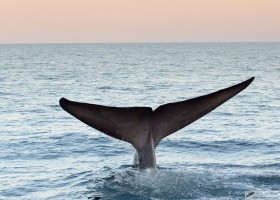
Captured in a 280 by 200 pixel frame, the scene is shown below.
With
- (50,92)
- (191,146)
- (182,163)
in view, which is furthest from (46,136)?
(50,92)

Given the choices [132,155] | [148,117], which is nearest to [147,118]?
[148,117]

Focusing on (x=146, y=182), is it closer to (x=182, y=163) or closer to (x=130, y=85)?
(x=182, y=163)

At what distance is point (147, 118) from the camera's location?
31.8 feet

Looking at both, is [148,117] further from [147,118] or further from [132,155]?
[132,155]

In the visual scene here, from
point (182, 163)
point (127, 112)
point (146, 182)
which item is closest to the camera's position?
point (127, 112)

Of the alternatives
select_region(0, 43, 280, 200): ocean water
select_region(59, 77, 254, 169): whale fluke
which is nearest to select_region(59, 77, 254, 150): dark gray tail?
select_region(59, 77, 254, 169): whale fluke

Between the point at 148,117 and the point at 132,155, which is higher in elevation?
the point at 148,117

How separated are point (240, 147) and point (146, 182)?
837 centimetres

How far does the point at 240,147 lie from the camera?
1862cm

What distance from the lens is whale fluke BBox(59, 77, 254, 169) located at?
9.09 metres

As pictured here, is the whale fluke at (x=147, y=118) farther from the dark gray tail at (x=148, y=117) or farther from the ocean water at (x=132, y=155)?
the ocean water at (x=132, y=155)

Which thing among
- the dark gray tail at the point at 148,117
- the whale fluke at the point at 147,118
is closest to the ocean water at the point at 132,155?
the whale fluke at the point at 147,118

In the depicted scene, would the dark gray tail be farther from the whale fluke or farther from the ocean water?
the ocean water

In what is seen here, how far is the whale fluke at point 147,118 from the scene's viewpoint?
9094 mm
